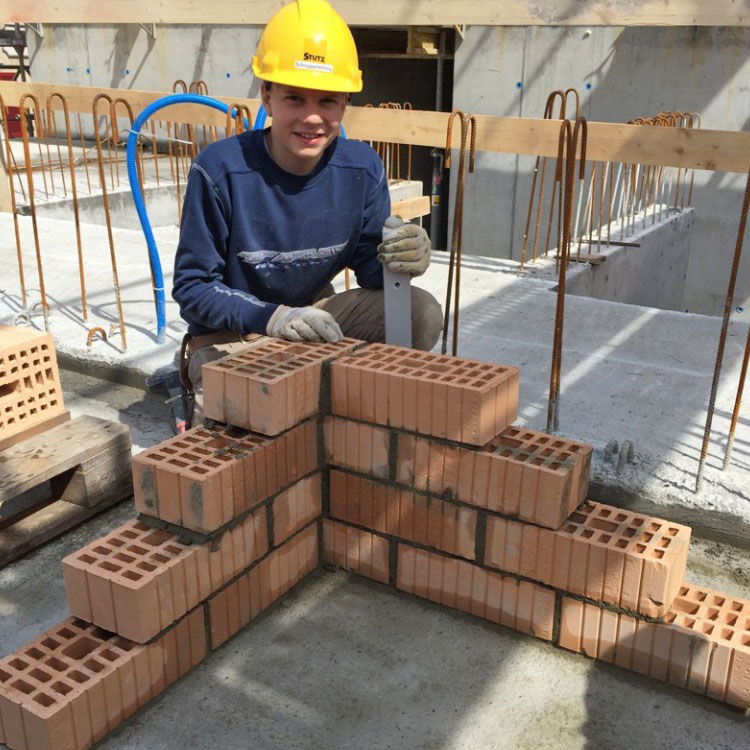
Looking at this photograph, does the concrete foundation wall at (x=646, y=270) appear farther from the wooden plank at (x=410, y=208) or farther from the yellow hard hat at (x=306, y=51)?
the yellow hard hat at (x=306, y=51)

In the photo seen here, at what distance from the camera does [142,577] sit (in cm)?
237

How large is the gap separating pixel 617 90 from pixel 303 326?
10.1 m

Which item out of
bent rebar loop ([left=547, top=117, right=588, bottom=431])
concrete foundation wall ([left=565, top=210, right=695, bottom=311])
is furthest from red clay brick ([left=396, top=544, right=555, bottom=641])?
concrete foundation wall ([left=565, top=210, right=695, bottom=311])

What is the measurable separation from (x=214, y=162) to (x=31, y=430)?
4.45 ft

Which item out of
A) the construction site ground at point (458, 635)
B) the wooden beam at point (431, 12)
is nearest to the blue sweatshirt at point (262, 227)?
the construction site ground at point (458, 635)

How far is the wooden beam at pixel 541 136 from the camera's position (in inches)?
160

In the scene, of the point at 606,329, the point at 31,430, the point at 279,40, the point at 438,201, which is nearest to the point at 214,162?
the point at 279,40

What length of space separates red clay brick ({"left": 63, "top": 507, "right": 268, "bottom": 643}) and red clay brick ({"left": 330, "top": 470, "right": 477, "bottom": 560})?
48cm

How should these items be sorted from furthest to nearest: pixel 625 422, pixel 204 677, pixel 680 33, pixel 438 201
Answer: pixel 438 201, pixel 680 33, pixel 625 422, pixel 204 677

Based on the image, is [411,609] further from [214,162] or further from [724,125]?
[724,125]

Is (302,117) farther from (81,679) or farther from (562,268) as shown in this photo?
(81,679)

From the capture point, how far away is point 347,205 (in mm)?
3420

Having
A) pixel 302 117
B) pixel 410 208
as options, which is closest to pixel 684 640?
pixel 302 117

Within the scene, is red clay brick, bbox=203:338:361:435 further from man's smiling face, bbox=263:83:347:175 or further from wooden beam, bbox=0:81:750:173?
wooden beam, bbox=0:81:750:173
